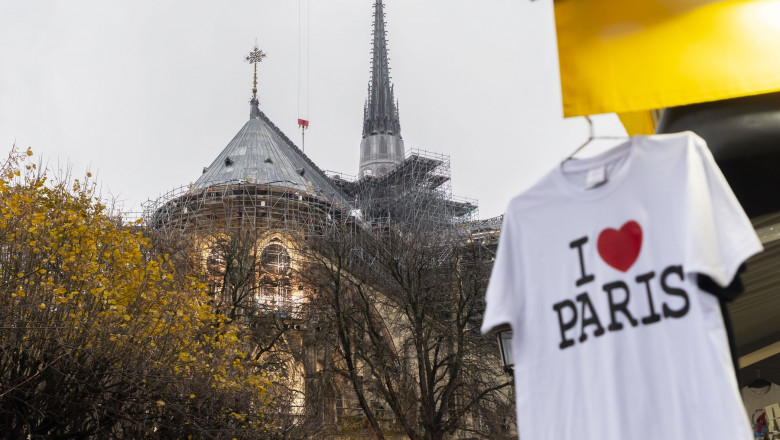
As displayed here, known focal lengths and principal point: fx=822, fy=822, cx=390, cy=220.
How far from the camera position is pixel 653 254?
3213 millimetres

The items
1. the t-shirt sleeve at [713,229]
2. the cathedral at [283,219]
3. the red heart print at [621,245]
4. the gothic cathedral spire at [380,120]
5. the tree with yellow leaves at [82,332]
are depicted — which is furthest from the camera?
the gothic cathedral spire at [380,120]

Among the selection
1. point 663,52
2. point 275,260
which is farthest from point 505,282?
point 275,260

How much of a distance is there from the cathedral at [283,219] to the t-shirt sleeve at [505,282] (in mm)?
19865

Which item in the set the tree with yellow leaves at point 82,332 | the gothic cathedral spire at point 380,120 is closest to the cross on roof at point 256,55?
the gothic cathedral spire at point 380,120

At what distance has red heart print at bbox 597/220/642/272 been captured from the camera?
3.27 meters

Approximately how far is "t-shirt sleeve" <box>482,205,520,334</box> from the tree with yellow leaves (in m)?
7.79

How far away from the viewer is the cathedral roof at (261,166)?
4978 centimetres

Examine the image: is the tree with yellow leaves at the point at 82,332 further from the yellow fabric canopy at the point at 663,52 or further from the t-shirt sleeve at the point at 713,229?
the t-shirt sleeve at the point at 713,229

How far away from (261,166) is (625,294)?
49.3 meters

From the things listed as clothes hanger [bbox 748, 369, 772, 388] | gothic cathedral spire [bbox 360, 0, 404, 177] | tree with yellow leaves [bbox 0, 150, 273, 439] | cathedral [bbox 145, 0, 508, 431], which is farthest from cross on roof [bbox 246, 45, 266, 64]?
clothes hanger [bbox 748, 369, 772, 388]

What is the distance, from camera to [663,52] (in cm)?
366

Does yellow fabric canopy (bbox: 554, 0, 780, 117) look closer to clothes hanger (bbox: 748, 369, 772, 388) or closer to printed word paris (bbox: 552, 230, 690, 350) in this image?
printed word paris (bbox: 552, 230, 690, 350)

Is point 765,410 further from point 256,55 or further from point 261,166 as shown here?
point 256,55

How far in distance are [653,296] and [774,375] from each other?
333cm
